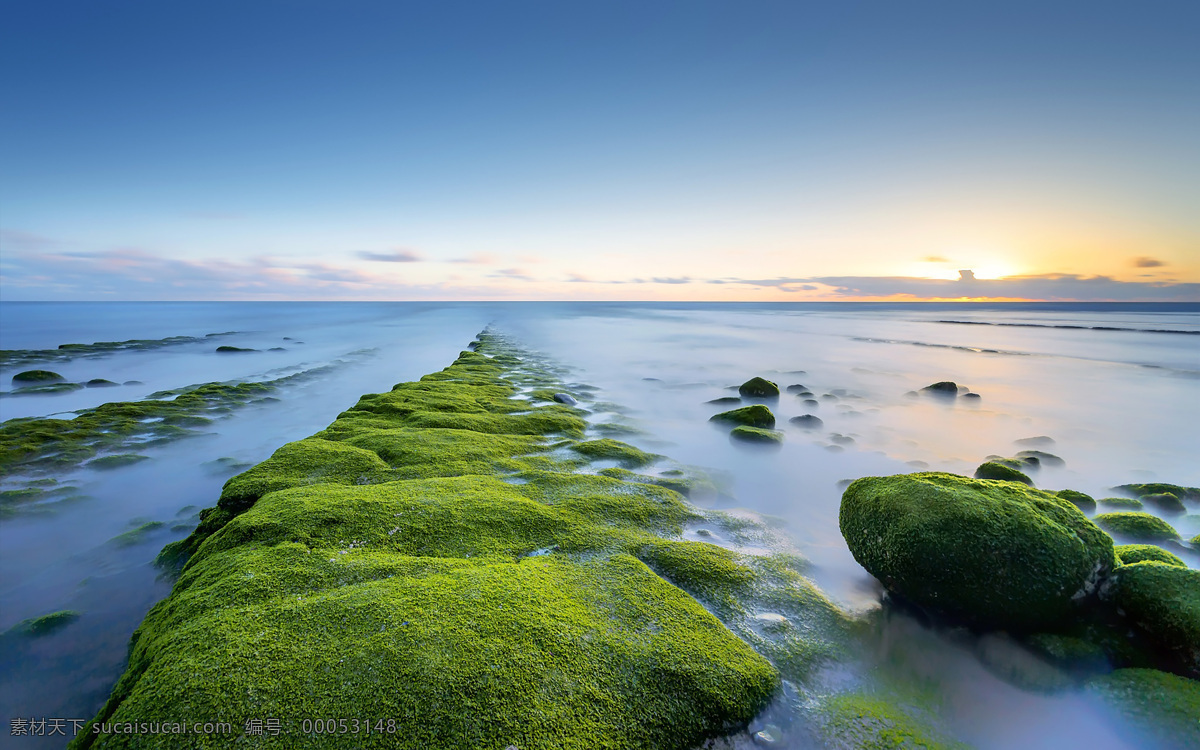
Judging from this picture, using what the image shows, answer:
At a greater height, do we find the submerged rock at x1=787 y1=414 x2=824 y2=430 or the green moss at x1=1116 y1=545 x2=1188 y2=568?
the green moss at x1=1116 y1=545 x2=1188 y2=568

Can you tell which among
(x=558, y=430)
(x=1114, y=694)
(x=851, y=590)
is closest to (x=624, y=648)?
(x=851, y=590)

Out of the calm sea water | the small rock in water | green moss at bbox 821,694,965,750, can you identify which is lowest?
the calm sea water

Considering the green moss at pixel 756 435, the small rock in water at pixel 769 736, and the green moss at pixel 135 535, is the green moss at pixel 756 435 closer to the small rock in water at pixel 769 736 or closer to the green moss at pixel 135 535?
the small rock in water at pixel 769 736

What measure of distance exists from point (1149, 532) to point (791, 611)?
560 cm

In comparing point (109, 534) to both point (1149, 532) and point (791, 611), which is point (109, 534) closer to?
point (791, 611)

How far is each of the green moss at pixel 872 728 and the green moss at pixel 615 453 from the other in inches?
211

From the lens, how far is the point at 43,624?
194 inches

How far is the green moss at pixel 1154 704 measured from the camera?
3387 millimetres

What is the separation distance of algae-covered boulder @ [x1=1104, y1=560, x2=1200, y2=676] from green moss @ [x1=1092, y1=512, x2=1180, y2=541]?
10.3 ft

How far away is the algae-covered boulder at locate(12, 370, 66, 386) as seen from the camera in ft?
63.3

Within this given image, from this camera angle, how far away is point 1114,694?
3.70m

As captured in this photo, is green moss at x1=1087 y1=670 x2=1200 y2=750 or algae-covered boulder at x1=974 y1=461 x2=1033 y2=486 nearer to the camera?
green moss at x1=1087 y1=670 x2=1200 y2=750

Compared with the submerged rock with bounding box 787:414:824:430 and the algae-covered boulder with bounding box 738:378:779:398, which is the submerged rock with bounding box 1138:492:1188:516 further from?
the algae-covered boulder with bounding box 738:378:779:398

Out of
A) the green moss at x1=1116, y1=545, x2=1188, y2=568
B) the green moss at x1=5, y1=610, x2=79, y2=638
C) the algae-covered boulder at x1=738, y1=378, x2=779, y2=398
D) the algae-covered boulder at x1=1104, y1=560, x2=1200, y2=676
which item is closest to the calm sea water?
the green moss at x1=5, y1=610, x2=79, y2=638
